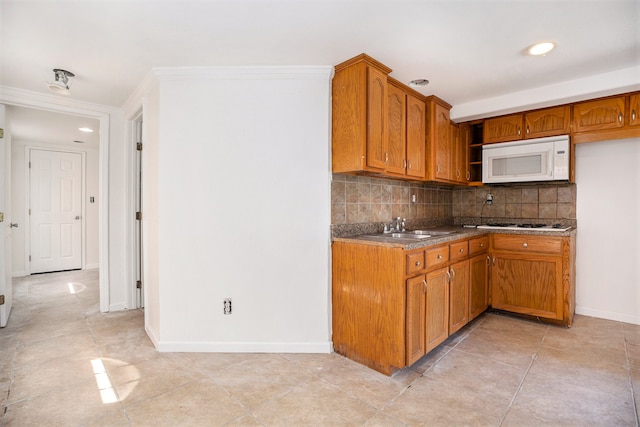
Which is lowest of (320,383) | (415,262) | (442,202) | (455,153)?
(320,383)

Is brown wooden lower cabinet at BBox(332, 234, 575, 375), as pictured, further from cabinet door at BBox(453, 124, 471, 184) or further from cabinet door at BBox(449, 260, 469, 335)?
cabinet door at BBox(453, 124, 471, 184)

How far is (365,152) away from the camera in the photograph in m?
2.27

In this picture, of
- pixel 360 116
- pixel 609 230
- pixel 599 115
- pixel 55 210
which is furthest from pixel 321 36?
pixel 55 210

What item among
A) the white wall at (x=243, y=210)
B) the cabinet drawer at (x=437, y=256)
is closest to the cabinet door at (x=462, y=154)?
the cabinet drawer at (x=437, y=256)

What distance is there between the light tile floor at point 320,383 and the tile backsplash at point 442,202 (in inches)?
45.6

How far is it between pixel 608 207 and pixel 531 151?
0.91m

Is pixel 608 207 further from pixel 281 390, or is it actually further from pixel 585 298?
→ pixel 281 390

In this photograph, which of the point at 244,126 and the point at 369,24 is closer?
the point at 369,24

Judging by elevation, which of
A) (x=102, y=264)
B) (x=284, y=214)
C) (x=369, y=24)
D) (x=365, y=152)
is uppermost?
(x=369, y=24)

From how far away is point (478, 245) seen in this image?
302cm

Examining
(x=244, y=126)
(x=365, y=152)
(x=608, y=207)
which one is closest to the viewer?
(x=365, y=152)

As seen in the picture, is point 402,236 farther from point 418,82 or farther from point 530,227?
point 530,227

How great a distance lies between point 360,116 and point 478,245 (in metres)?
1.74

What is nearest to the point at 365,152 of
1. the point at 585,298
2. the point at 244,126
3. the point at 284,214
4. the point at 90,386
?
the point at 284,214
